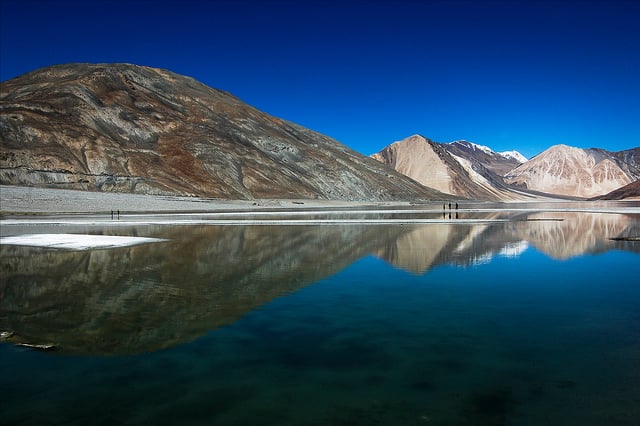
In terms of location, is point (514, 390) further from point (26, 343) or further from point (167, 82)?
point (167, 82)

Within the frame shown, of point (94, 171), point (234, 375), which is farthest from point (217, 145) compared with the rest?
point (234, 375)

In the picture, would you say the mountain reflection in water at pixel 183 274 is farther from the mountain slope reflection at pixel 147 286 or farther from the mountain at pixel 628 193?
the mountain at pixel 628 193

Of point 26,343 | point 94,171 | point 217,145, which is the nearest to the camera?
point 26,343

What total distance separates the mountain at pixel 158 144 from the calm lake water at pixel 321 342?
250 feet

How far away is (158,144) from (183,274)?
334ft

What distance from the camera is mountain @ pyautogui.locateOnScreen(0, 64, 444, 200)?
8775 cm

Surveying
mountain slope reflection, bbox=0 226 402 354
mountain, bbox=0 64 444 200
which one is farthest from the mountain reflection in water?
mountain, bbox=0 64 444 200

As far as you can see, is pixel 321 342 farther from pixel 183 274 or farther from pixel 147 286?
pixel 183 274

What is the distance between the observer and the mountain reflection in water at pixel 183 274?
9.46m

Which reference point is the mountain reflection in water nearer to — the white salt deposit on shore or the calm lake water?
the calm lake water

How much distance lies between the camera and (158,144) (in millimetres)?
110500

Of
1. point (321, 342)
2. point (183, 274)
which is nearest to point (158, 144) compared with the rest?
point (183, 274)

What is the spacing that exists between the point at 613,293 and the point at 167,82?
5755 inches

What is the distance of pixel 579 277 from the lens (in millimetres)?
14680
